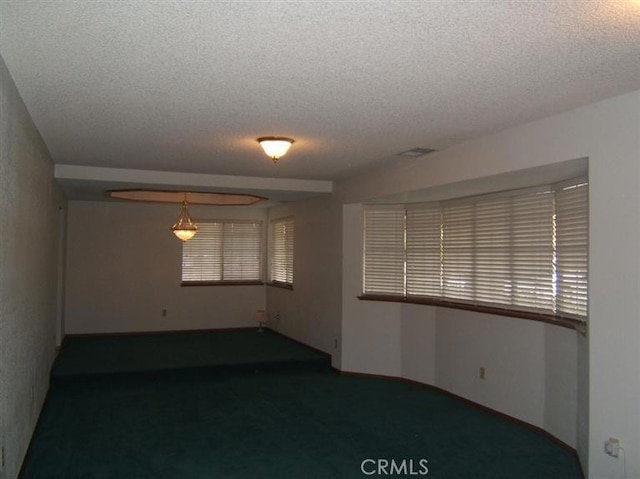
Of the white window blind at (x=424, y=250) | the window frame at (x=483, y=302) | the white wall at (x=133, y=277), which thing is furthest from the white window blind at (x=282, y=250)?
the white window blind at (x=424, y=250)

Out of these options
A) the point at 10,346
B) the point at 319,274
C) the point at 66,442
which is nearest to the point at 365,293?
the point at 319,274

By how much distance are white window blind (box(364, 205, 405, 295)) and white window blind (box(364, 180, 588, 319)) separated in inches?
0.5

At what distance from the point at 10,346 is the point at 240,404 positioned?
2.77 m

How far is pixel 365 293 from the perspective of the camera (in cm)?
695

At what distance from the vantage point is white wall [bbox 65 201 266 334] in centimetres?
898

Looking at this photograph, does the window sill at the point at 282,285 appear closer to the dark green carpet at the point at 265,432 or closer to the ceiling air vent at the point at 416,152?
the dark green carpet at the point at 265,432

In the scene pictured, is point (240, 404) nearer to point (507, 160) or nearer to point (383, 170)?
point (383, 170)

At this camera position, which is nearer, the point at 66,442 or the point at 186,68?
the point at 186,68

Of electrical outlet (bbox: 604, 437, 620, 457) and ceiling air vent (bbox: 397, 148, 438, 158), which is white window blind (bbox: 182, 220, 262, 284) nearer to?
ceiling air vent (bbox: 397, 148, 438, 158)

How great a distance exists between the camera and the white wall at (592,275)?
3.37m

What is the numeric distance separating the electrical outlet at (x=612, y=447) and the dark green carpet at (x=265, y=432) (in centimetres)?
59

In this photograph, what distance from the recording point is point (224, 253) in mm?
10078

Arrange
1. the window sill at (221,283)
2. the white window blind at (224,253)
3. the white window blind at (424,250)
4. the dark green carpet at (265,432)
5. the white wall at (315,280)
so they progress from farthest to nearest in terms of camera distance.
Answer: the white window blind at (224,253) < the window sill at (221,283) < the white wall at (315,280) < the white window blind at (424,250) < the dark green carpet at (265,432)

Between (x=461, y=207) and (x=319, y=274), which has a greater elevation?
(x=461, y=207)
